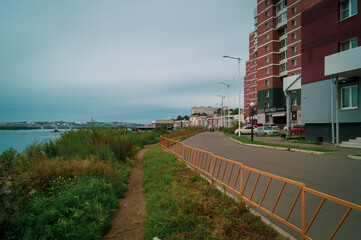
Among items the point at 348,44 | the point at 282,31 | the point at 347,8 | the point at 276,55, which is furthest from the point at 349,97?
the point at 282,31

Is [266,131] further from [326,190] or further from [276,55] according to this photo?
[326,190]

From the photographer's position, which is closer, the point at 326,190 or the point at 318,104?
the point at 326,190

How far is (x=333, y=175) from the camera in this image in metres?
6.73

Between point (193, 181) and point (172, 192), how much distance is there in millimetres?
1188

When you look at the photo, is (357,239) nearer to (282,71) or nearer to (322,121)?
(322,121)

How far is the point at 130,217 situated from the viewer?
444 centimetres

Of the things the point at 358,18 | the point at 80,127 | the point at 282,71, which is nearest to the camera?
the point at 80,127

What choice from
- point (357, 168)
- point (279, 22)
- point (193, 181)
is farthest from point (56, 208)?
point (279, 22)

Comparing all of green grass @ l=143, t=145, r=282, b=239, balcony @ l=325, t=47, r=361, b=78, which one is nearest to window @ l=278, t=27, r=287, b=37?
balcony @ l=325, t=47, r=361, b=78

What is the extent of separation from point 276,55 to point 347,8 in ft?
101

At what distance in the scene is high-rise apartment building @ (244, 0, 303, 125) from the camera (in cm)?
4134

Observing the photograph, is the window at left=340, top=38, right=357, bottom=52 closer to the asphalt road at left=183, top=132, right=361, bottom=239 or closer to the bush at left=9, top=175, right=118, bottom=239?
the asphalt road at left=183, top=132, right=361, bottom=239

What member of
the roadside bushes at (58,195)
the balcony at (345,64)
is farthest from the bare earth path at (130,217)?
the balcony at (345,64)

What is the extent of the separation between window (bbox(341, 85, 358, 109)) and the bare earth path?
16946 millimetres
